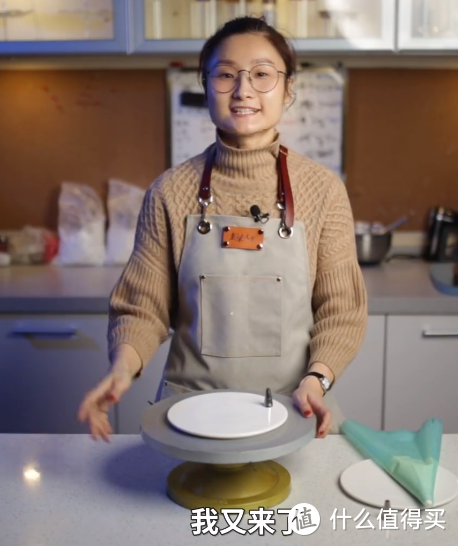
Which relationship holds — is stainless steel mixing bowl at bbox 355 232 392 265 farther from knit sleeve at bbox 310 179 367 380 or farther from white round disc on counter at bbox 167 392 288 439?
white round disc on counter at bbox 167 392 288 439

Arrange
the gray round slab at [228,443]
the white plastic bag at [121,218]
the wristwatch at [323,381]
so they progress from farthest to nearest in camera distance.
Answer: the white plastic bag at [121,218], the wristwatch at [323,381], the gray round slab at [228,443]

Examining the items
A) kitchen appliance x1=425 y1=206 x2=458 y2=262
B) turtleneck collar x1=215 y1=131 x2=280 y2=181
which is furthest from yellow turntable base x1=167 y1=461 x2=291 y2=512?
kitchen appliance x1=425 y1=206 x2=458 y2=262

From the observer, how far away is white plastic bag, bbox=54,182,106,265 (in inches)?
103

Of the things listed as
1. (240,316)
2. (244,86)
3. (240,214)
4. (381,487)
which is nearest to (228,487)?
(381,487)

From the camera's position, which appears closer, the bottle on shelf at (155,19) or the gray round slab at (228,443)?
the gray round slab at (228,443)

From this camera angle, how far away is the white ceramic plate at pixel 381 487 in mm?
988

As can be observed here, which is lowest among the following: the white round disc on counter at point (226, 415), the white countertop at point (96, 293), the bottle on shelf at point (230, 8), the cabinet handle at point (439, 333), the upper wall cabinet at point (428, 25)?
the cabinet handle at point (439, 333)

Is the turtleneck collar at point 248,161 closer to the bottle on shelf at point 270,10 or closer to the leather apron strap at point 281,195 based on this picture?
the leather apron strap at point 281,195

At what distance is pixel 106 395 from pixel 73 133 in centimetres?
182

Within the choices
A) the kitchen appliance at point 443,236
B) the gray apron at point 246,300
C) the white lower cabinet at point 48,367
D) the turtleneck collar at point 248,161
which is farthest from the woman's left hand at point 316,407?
the kitchen appliance at point 443,236

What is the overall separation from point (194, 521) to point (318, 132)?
1951mm

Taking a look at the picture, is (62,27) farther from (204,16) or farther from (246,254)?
(246,254)

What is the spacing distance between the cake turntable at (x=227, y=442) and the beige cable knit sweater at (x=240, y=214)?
0.34 m

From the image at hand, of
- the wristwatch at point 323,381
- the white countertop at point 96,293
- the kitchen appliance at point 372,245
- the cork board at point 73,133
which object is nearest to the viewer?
the wristwatch at point 323,381
